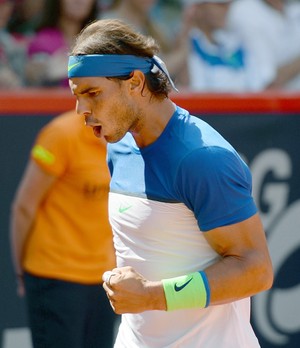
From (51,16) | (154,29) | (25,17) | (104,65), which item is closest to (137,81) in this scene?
(104,65)

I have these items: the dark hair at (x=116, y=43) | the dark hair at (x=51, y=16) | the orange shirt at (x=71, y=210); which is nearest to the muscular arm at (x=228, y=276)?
the dark hair at (x=116, y=43)

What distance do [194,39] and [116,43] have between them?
3.91m

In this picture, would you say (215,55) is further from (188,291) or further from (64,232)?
(188,291)

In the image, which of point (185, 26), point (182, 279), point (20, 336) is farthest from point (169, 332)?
point (185, 26)

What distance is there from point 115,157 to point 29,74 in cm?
302

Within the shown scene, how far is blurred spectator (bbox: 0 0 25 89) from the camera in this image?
19.2 ft

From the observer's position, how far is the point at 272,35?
685cm

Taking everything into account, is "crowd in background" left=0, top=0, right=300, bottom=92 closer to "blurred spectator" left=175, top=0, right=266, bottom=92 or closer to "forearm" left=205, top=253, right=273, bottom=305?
"blurred spectator" left=175, top=0, right=266, bottom=92

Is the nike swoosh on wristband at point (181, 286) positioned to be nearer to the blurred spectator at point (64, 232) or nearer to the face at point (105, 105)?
the face at point (105, 105)

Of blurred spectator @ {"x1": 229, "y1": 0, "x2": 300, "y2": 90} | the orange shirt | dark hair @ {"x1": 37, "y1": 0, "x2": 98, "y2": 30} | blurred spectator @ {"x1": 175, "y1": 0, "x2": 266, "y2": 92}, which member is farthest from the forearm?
blurred spectator @ {"x1": 229, "y1": 0, "x2": 300, "y2": 90}

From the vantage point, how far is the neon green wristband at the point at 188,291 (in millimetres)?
2639

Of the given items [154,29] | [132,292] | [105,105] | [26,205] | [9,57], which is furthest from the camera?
[154,29]

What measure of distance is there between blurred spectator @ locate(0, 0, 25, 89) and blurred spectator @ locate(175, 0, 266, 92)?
3.90ft

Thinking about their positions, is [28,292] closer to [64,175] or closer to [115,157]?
[64,175]
